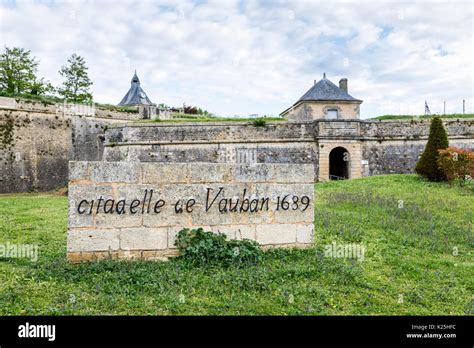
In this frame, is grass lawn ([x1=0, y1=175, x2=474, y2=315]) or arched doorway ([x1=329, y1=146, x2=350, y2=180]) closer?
grass lawn ([x1=0, y1=175, x2=474, y2=315])

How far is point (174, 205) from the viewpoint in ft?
20.4

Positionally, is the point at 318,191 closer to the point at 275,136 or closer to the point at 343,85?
the point at 275,136

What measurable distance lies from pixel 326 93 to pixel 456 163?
54.7ft

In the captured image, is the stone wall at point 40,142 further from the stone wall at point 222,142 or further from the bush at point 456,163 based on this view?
the bush at point 456,163

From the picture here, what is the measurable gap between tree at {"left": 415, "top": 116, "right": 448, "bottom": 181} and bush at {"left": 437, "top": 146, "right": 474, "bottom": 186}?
0.33 m

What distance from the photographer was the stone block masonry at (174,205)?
5.87 meters

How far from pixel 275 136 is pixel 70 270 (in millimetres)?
17684

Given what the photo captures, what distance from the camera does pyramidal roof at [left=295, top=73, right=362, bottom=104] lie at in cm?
2954

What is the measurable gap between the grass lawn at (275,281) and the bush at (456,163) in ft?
23.7

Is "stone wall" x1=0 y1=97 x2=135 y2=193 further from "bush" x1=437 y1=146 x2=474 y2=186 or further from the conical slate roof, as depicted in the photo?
"bush" x1=437 y1=146 x2=474 y2=186

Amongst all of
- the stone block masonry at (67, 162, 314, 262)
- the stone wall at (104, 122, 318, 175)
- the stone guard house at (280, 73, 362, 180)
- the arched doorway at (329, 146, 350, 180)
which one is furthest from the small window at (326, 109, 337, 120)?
the stone block masonry at (67, 162, 314, 262)

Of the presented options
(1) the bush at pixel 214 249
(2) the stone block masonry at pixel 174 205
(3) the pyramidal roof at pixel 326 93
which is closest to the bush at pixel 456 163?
(2) the stone block masonry at pixel 174 205

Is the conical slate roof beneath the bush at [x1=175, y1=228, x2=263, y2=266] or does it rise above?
above

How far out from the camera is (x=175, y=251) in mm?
6145
